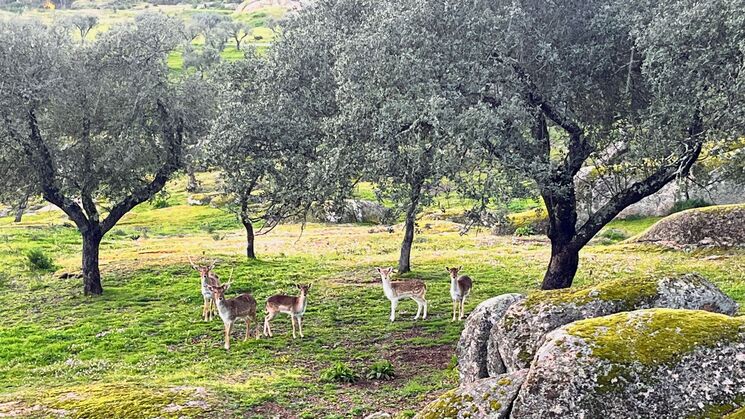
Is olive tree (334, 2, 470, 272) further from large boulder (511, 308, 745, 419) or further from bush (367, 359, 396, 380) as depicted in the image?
large boulder (511, 308, 745, 419)

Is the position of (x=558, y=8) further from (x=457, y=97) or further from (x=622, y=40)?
(x=457, y=97)

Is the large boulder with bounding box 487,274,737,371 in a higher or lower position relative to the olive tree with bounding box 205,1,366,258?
lower

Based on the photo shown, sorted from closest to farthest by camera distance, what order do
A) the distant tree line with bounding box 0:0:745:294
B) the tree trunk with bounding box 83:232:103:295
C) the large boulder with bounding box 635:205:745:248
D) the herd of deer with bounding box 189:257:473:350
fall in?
the distant tree line with bounding box 0:0:745:294 → the herd of deer with bounding box 189:257:473:350 → the tree trunk with bounding box 83:232:103:295 → the large boulder with bounding box 635:205:745:248

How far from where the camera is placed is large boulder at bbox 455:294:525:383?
41.1 feet

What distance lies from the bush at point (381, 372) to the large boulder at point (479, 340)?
4109mm

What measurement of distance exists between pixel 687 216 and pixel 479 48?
2024 cm

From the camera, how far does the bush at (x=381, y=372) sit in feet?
56.1

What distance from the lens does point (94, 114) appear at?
93.9 feet

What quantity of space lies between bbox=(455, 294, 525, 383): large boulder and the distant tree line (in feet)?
17.8

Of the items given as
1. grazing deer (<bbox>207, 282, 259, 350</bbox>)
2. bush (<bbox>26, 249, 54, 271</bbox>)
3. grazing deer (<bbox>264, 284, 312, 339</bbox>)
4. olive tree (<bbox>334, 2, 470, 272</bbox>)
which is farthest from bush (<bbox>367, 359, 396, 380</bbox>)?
bush (<bbox>26, 249, 54, 271</bbox>)

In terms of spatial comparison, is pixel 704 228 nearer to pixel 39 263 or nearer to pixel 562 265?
pixel 562 265

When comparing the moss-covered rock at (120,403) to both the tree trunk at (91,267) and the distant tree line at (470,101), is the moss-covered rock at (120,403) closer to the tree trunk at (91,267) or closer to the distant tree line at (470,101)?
the distant tree line at (470,101)

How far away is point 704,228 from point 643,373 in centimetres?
2861

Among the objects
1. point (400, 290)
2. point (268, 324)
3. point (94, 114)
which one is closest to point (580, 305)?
point (400, 290)
